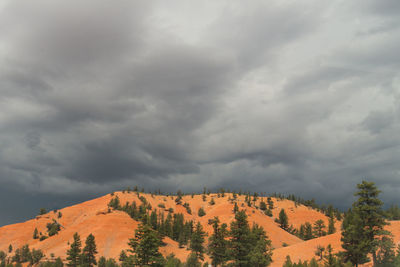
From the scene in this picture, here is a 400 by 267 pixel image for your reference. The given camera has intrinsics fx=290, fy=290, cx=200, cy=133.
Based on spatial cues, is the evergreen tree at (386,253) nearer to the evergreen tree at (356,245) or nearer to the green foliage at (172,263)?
the evergreen tree at (356,245)

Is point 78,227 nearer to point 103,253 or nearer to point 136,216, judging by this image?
point 136,216

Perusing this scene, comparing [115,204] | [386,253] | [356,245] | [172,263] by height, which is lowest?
[172,263]

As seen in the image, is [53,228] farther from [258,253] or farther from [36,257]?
[258,253]

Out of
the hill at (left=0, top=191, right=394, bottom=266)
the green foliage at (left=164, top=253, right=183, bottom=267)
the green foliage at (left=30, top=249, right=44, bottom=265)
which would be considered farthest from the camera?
the green foliage at (left=30, top=249, right=44, bottom=265)

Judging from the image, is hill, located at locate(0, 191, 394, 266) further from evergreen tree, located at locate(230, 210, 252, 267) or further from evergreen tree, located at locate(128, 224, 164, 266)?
evergreen tree, located at locate(128, 224, 164, 266)

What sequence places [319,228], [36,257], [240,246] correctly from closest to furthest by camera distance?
1. [240,246]
2. [36,257]
3. [319,228]

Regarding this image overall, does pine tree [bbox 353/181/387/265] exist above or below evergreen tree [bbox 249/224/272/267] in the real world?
above

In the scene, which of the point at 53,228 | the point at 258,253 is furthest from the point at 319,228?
the point at 53,228

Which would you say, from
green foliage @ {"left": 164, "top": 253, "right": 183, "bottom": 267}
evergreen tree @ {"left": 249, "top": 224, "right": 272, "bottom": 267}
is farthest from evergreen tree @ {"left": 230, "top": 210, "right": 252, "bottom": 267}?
green foliage @ {"left": 164, "top": 253, "right": 183, "bottom": 267}

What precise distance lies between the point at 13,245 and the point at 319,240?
14655 cm

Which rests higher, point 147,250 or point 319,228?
point 147,250

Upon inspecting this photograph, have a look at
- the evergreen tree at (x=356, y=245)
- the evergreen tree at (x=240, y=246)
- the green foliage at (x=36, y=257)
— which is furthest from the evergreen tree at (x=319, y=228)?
the green foliage at (x=36, y=257)

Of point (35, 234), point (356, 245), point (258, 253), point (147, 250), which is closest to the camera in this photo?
point (147, 250)

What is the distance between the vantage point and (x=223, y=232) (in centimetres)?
6819
